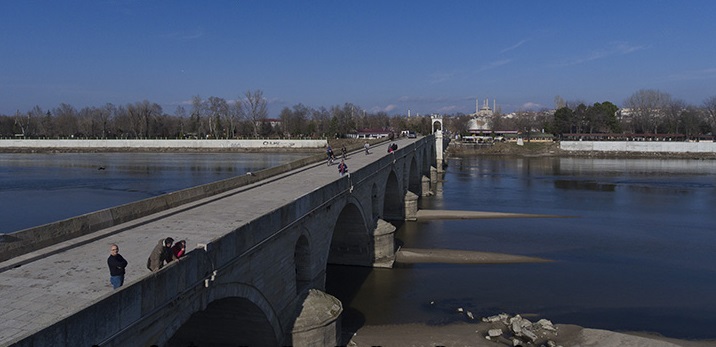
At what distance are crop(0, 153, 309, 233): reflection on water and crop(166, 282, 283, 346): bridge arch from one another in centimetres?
2082

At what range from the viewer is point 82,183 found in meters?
51.1

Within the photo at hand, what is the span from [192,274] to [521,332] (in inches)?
434

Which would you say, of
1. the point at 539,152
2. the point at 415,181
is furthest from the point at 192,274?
the point at 539,152

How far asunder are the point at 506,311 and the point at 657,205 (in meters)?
29.3

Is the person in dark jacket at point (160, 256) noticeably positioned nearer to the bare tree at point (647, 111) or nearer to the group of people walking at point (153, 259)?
the group of people walking at point (153, 259)

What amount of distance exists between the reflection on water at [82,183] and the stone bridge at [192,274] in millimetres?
19509

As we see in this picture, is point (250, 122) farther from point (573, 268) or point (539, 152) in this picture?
point (573, 268)

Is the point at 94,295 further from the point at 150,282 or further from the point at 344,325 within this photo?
the point at 344,325

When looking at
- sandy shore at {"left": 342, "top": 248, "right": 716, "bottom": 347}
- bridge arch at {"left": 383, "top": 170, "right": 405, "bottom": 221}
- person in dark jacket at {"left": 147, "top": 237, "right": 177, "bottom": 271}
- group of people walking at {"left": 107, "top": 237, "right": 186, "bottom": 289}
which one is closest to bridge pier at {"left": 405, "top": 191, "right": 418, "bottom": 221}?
bridge arch at {"left": 383, "top": 170, "right": 405, "bottom": 221}

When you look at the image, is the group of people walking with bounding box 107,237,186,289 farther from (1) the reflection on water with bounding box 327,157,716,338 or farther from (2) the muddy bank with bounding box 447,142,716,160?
(2) the muddy bank with bounding box 447,142,716,160

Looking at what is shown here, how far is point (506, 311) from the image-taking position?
1872cm

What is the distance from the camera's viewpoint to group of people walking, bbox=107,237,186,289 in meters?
7.73

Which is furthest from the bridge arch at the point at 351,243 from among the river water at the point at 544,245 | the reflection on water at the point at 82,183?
the reflection on water at the point at 82,183

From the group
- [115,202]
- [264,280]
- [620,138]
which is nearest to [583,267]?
[264,280]
